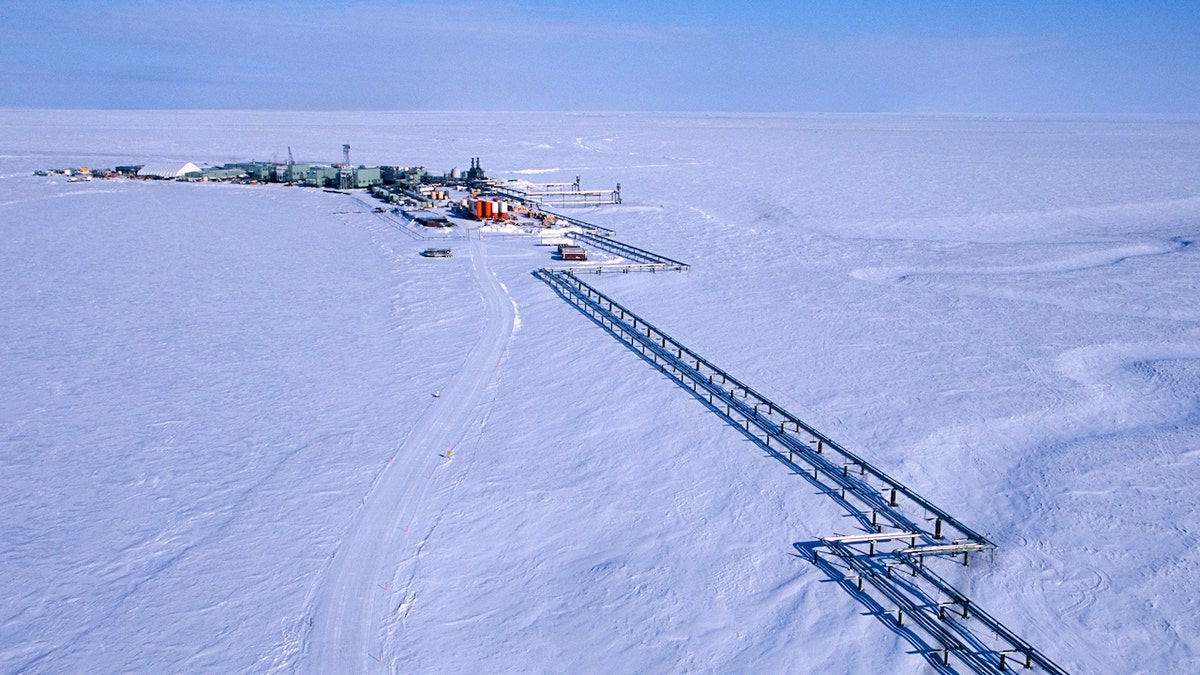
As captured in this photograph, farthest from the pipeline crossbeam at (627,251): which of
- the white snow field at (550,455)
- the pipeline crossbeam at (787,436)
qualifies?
the pipeline crossbeam at (787,436)

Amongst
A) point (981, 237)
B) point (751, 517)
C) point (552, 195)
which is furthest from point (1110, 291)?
point (552, 195)

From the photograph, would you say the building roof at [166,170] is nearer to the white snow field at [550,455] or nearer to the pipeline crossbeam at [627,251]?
the white snow field at [550,455]

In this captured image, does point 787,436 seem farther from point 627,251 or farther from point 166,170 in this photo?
point 166,170

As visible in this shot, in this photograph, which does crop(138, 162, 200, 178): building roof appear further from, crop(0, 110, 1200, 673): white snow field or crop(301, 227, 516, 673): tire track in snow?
crop(301, 227, 516, 673): tire track in snow

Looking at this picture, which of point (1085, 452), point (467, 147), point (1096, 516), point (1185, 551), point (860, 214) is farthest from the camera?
point (467, 147)

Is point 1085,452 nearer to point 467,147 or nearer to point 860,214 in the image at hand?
point 860,214

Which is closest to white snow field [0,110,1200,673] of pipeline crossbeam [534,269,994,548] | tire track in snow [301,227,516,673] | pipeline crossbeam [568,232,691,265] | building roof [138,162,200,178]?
tire track in snow [301,227,516,673]
